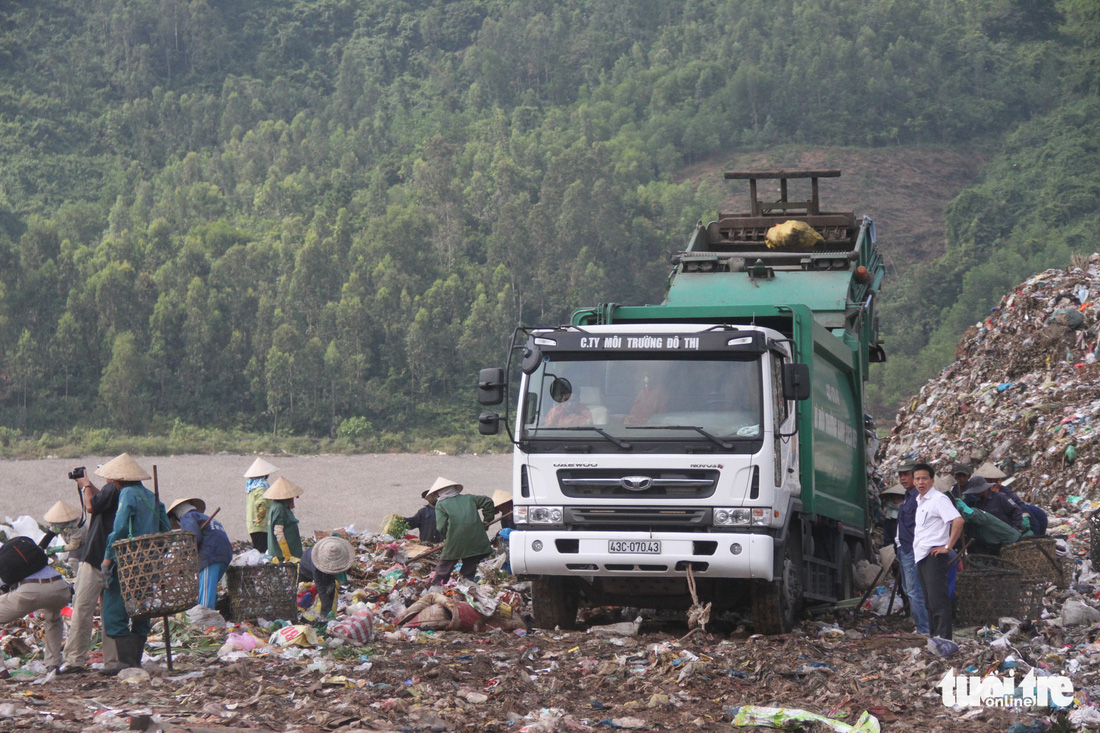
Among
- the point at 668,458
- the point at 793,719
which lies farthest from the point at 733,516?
the point at 793,719

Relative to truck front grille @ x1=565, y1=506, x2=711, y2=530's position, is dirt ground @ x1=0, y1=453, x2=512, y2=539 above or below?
below

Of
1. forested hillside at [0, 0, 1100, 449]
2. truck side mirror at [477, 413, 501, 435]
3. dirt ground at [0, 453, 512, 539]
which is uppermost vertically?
forested hillside at [0, 0, 1100, 449]

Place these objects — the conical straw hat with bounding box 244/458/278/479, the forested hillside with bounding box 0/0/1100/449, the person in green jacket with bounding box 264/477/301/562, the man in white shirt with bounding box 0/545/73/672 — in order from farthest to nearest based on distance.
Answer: the forested hillside with bounding box 0/0/1100/449 < the conical straw hat with bounding box 244/458/278/479 < the person in green jacket with bounding box 264/477/301/562 < the man in white shirt with bounding box 0/545/73/672

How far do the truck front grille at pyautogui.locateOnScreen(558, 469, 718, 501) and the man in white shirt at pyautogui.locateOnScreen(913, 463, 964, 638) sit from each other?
1.34 meters

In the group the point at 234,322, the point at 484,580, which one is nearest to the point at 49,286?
the point at 234,322

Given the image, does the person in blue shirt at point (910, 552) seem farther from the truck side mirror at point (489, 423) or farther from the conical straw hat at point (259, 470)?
the conical straw hat at point (259, 470)

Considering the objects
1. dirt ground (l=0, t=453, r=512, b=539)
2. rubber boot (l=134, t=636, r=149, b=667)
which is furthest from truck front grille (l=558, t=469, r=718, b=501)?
dirt ground (l=0, t=453, r=512, b=539)

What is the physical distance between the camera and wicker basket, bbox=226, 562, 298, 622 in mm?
9680

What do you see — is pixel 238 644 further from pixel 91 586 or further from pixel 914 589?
pixel 914 589

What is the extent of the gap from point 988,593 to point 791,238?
16.6ft

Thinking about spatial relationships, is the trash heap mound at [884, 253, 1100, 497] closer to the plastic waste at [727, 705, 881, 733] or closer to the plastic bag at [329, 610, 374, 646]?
the plastic bag at [329, 610, 374, 646]

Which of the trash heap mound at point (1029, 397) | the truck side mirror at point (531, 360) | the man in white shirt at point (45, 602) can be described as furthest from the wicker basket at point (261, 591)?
the trash heap mound at point (1029, 397)

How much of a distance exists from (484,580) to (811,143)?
8267 cm

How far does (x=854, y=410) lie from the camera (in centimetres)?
1195
